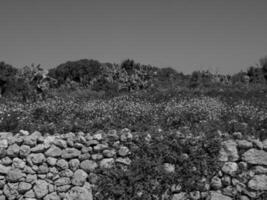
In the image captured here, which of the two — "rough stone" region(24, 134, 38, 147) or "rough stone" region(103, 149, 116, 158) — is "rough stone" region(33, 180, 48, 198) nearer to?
"rough stone" region(24, 134, 38, 147)

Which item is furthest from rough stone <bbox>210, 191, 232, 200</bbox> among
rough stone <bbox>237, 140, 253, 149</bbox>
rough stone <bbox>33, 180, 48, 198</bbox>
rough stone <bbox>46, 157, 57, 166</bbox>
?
rough stone <bbox>33, 180, 48, 198</bbox>

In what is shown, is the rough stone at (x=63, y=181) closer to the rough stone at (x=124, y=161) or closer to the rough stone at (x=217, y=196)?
the rough stone at (x=124, y=161)

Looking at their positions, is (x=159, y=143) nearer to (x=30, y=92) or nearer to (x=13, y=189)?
(x=13, y=189)

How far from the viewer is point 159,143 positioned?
20.4 feet

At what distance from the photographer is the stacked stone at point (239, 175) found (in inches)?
229

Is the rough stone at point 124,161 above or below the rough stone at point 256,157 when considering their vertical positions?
below

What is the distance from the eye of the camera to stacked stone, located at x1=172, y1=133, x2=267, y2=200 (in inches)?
229

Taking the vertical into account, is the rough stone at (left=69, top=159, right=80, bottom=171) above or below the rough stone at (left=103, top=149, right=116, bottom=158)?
below

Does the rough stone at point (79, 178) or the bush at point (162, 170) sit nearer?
the bush at point (162, 170)

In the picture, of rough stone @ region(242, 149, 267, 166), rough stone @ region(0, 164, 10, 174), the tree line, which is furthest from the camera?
the tree line

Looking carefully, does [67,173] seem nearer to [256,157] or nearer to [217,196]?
[217,196]

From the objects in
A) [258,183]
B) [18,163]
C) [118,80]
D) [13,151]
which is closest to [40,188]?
[18,163]

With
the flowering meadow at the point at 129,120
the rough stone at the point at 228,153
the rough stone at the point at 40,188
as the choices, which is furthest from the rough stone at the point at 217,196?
the rough stone at the point at 40,188

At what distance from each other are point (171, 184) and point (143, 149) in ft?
2.80
